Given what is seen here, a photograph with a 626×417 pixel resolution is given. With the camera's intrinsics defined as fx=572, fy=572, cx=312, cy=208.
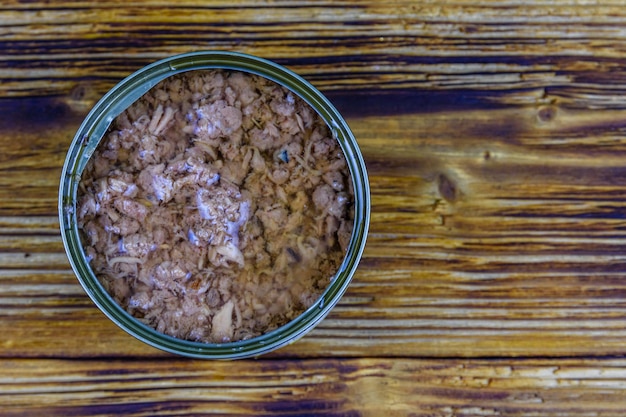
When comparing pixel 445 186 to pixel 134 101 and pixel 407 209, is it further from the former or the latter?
pixel 134 101

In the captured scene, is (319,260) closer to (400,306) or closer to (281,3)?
(400,306)

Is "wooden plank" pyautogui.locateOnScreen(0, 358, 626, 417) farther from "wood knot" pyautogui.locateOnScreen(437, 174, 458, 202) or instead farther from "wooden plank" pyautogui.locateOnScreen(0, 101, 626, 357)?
"wood knot" pyautogui.locateOnScreen(437, 174, 458, 202)

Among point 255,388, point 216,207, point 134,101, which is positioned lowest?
point 255,388

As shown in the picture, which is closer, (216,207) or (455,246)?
(216,207)

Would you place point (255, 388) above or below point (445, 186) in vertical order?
below

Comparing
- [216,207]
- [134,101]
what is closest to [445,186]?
[216,207]

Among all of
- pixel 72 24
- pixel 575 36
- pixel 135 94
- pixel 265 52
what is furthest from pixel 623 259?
pixel 72 24
